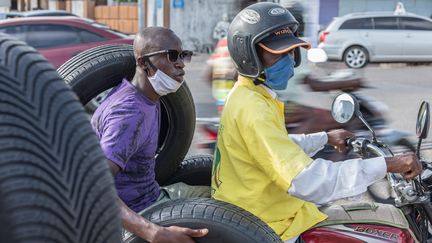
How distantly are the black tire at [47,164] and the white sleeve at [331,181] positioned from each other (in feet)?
3.62

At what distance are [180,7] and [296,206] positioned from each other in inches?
820

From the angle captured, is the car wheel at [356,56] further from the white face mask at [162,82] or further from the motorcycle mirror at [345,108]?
the white face mask at [162,82]

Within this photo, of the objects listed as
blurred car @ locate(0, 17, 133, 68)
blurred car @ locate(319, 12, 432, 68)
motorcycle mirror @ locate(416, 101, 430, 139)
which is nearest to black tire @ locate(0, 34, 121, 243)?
motorcycle mirror @ locate(416, 101, 430, 139)

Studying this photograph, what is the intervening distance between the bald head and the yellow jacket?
37 cm

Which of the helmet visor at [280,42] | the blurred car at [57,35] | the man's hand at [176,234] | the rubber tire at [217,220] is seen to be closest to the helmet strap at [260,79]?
the helmet visor at [280,42]

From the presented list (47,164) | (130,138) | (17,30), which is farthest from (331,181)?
(17,30)

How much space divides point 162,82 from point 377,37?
17.1 m

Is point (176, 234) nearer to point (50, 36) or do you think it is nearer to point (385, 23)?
point (50, 36)

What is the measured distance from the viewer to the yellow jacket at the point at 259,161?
2672 millimetres

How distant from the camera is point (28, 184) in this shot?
1.47 metres

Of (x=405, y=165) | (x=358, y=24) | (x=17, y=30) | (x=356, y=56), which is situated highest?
(x=405, y=165)

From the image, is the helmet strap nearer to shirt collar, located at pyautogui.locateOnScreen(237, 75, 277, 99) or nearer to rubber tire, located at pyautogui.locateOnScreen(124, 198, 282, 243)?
shirt collar, located at pyautogui.locateOnScreen(237, 75, 277, 99)

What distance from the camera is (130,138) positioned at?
9.11 ft

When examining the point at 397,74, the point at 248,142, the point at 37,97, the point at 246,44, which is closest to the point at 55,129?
the point at 37,97
